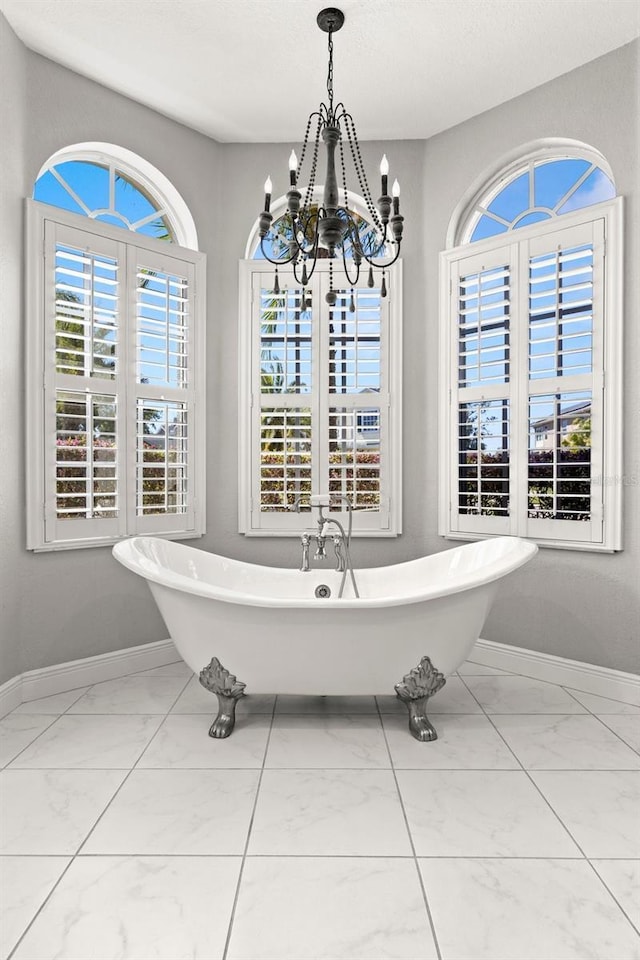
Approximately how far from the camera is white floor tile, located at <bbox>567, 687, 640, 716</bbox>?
2.74 metres

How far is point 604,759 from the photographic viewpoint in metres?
2.26

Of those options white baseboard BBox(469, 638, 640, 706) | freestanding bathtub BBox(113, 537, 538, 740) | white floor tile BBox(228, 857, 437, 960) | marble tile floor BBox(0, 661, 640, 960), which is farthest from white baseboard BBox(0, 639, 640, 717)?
white floor tile BBox(228, 857, 437, 960)

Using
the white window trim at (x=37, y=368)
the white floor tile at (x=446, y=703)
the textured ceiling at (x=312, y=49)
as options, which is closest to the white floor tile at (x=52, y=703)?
the white window trim at (x=37, y=368)

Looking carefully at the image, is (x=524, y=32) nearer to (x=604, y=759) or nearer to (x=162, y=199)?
(x=162, y=199)

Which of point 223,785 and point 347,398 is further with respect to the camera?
point 347,398

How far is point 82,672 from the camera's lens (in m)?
3.05

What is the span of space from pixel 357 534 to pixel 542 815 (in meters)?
1.89

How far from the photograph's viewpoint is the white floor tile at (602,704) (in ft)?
8.99

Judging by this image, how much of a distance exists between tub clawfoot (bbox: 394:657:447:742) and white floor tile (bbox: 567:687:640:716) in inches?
33.9

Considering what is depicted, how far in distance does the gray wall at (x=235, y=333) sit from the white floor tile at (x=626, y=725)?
277mm

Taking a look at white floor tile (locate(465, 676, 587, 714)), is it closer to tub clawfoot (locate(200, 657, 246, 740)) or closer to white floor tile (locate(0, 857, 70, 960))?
tub clawfoot (locate(200, 657, 246, 740))

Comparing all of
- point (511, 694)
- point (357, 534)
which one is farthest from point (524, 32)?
point (511, 694)

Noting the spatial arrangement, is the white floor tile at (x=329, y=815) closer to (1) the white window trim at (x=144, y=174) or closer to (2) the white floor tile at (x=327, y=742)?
(2) the white floor tile at (x=327, y=742)

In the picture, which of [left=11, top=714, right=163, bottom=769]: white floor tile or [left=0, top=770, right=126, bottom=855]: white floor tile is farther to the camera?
[left=11, top=714, right=163, bottom=769]: white floor tile
